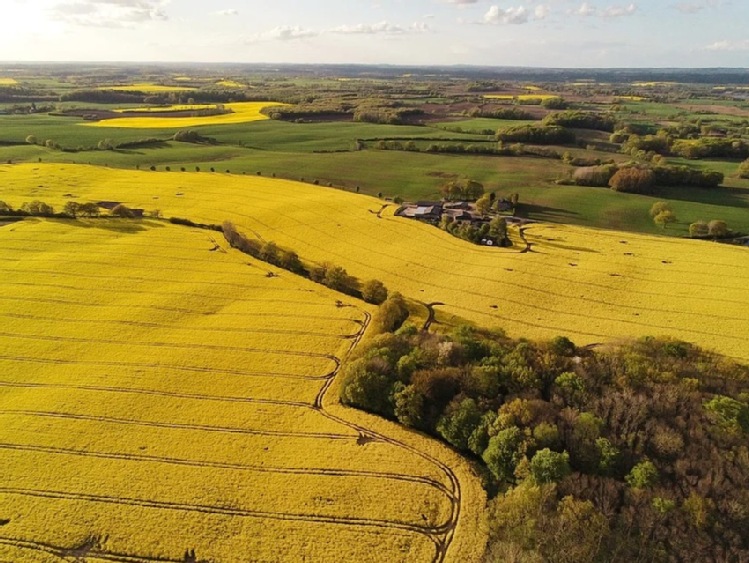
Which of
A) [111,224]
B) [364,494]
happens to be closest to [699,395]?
[364,494]

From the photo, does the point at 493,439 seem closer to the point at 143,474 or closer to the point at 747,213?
the point at 143,474

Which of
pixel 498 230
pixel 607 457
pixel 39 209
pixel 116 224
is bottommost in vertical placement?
pixel 607 457

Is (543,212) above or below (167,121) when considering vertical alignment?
below

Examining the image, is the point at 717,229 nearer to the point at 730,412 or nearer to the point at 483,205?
the point at 483,205

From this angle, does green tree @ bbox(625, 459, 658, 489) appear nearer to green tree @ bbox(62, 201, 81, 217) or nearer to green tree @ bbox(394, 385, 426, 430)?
green tree @ bbox(394, 385, 426, 430)

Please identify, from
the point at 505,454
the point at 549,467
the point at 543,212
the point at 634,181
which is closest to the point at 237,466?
the point at 505,454

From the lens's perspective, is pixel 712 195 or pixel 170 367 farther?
pixel 712 195

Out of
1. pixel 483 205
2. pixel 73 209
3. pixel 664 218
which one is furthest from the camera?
pixel 483 205
